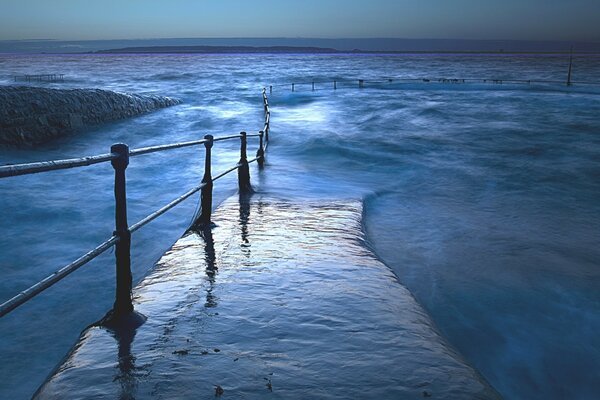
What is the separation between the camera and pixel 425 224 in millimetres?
7523

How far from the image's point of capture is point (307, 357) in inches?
97.8

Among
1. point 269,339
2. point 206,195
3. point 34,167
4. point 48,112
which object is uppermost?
point 34,167

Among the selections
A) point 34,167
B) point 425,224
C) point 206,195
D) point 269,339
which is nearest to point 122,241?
point 34,167

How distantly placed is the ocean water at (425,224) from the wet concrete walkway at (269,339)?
763 millimetres

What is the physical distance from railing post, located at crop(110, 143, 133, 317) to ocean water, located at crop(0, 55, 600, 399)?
5.85 ft

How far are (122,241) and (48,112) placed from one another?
15.7 metres

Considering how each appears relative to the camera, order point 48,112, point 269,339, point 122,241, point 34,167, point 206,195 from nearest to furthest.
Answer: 1. point 34,167
2. point 269,339
3. point 122,241
4. point 206,195
5. point 48,112

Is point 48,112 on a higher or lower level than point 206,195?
higher

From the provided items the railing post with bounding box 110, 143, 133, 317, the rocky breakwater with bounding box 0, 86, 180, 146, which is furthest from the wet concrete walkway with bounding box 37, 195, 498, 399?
the rocky breakwater with bounding box 0, 86, 180, 146

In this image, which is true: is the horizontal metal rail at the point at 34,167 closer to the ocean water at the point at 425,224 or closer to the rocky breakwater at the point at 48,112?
the ocean water at the point at 425,224

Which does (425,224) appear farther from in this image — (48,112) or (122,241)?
(48,112)

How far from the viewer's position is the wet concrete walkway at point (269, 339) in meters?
2.21

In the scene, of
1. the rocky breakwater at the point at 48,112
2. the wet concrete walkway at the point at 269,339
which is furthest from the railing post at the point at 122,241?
the rocky breakwater at the point at 48,112

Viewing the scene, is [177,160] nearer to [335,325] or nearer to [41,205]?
[41,205]
